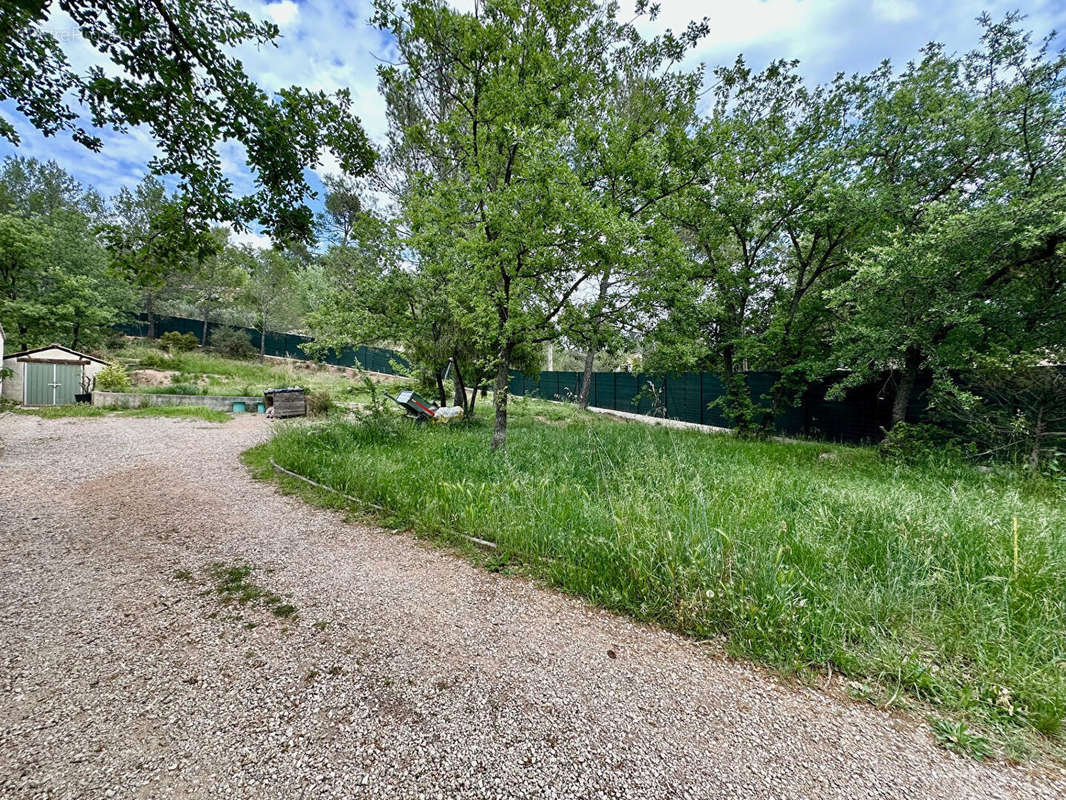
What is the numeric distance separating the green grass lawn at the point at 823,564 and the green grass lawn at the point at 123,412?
911 centimetres

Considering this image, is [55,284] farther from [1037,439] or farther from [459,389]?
[1037,439]

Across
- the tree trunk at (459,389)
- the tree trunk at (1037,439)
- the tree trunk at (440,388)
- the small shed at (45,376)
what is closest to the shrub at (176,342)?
the small shed at (45,376)

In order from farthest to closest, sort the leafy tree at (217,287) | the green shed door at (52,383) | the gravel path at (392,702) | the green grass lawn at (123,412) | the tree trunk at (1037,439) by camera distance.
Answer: the leafy tree at (217,287), the green shed door at (52,383), the green grass lawn at (123,412), the tree trunk at (1037,439), the gravel path at (392,702)

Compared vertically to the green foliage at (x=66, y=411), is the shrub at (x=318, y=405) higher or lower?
higher

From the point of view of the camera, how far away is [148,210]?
2031 centimetres

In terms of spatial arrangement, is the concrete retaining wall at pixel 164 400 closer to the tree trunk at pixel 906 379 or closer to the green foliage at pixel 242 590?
the green foliage at pixel 242 590

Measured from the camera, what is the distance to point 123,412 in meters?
10.6

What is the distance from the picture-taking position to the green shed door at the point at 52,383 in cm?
1133

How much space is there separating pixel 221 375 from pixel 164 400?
179 inches

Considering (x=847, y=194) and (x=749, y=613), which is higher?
(x=847, y=194)

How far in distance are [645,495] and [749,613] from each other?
1.43 meters

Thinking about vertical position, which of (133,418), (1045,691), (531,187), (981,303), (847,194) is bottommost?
(133,418)

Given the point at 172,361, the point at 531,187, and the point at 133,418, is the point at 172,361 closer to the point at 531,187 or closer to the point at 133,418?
the point at 133,418

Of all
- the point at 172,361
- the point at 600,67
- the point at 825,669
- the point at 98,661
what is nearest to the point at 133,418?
the point at 172,361
